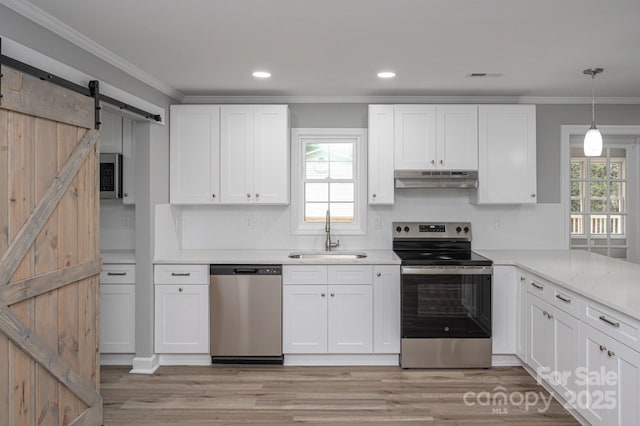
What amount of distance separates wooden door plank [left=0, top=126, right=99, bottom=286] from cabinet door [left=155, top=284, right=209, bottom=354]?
4.53 ft

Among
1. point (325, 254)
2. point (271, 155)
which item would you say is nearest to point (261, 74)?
point (271, 155)

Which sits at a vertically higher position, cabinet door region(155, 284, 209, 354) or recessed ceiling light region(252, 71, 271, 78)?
recessed ceiling light region(252, 71, 271, 78)

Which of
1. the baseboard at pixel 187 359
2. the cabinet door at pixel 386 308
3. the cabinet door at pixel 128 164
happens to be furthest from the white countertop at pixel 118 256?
the cabinet door at pixel 386 308

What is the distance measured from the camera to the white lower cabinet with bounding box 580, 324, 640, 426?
7.38 feet

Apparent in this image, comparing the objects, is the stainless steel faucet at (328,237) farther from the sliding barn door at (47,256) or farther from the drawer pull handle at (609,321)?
the drawer pull handle at (609,321)

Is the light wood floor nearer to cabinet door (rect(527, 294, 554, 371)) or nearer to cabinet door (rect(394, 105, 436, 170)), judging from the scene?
cabinet door (rect(527, 294, 554, 371))

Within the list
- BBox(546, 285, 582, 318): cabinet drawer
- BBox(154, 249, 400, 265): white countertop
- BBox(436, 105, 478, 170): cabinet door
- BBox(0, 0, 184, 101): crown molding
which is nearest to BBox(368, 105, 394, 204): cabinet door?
BBox(436, 105, 478, 170): cabinet door

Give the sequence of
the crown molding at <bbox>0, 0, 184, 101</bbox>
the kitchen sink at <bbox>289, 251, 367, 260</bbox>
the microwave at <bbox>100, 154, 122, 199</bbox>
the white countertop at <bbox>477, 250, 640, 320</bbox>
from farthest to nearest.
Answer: the kitchen sink at <bbox>289, 251, 367, 260</bbox> → the microwave at <bbox>100, 154, 122, 199</bbox> → the white countertop at <bbox>477, 250, 640, 320</bbox> → the crown molding at <bbox>0, 0, 184, 101</bbox>

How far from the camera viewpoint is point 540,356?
3404 mm

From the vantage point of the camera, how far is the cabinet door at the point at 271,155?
4.27 m

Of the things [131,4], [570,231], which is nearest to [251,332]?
[131,4]

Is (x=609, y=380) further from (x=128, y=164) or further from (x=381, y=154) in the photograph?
(x=128, y=164)

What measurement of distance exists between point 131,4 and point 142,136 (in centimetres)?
165

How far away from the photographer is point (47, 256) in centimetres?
248
